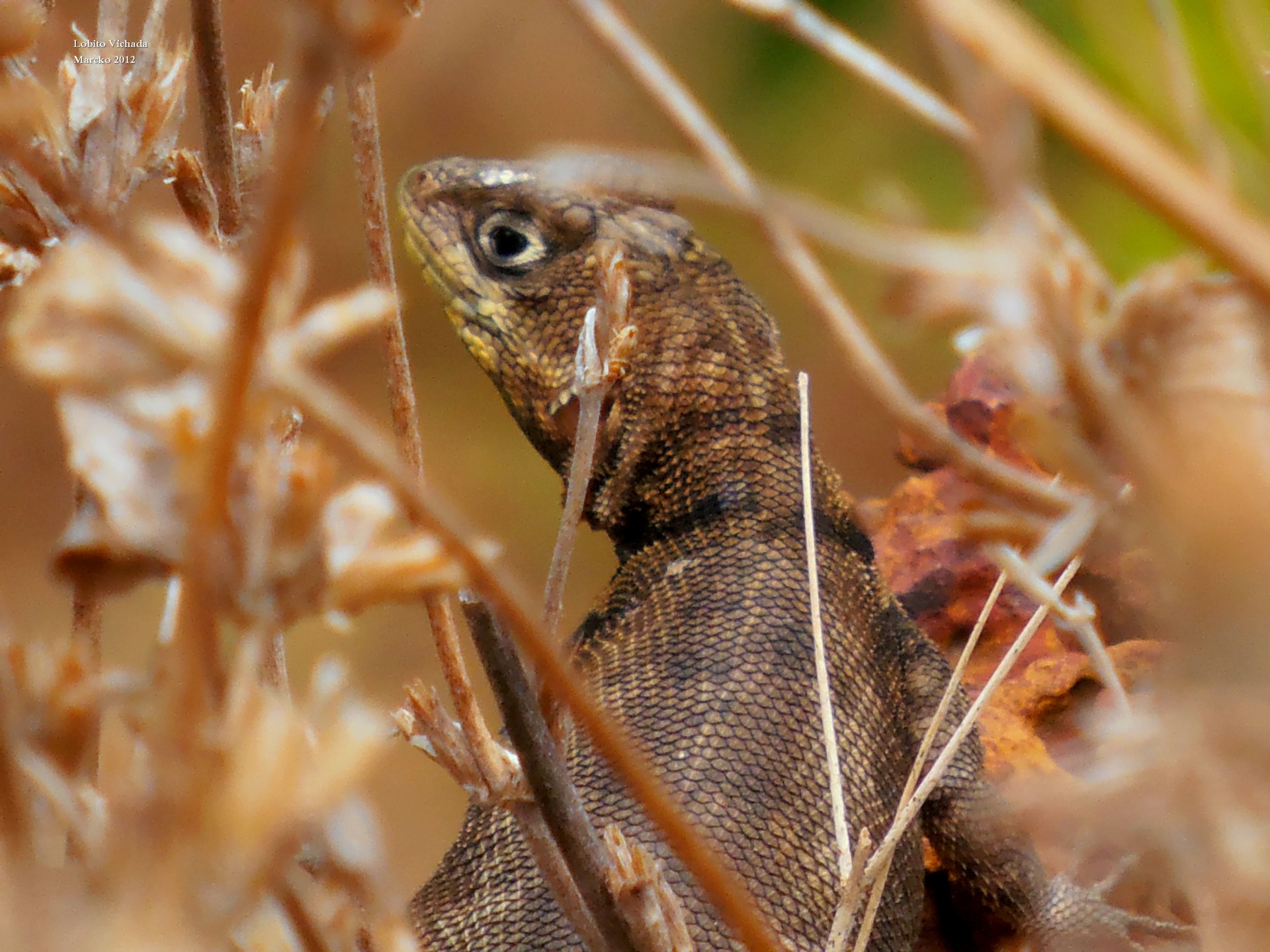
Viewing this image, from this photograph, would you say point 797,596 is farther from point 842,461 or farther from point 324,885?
point 842,461

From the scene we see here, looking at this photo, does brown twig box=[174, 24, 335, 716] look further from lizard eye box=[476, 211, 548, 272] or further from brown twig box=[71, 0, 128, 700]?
lizard eye box=[476, 211, 548, 272]

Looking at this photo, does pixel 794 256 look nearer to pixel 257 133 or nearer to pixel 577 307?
pixel 257 133

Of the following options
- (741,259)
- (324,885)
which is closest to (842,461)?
(741,259)

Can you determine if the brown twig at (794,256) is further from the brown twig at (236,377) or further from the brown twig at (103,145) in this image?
the brown twig at (103,145)

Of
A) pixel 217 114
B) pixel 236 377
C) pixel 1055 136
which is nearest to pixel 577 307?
pixel 1055 136

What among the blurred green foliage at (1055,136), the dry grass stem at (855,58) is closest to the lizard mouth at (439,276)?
the blurred green foliage at (1055,136)

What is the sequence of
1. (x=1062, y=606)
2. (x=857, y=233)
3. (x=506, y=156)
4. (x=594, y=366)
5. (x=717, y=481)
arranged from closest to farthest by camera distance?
(x=857, y=233) → (x=1062, y=606) → (x=594, y=366) → (x=717, y=481) → (x=506, y=156)
